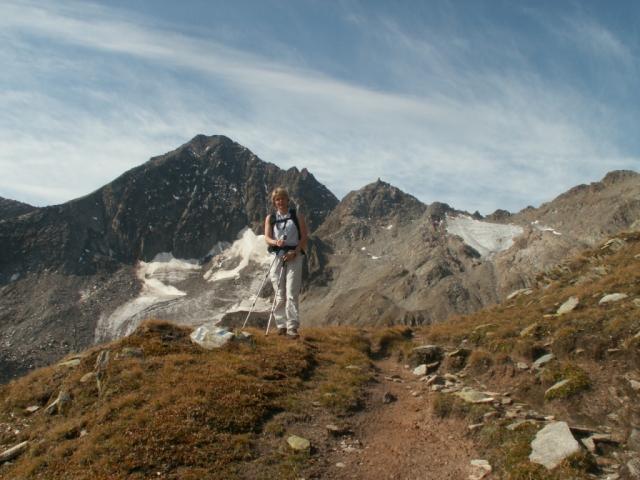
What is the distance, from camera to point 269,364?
46.5ft

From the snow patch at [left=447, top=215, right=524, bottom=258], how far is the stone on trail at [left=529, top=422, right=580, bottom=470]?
533ft

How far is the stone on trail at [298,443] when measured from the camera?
10023 mm

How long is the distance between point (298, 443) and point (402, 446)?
224 cm

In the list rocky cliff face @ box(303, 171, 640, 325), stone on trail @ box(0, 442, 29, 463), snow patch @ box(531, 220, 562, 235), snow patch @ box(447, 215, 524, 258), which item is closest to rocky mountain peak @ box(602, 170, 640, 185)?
rocky cliff face @ box(303, 171, 640, 325)

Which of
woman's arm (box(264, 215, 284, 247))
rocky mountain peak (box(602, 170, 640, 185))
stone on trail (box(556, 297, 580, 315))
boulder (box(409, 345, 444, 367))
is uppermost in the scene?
rocky mountain peak (box(602, 170, 640, 185))

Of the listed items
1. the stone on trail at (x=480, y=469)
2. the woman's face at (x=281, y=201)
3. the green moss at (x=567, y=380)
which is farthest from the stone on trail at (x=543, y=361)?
the woman's face at (x=281, y=201)

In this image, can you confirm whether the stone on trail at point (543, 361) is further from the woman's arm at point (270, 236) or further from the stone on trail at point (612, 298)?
the woman's arm at point (270, 236)

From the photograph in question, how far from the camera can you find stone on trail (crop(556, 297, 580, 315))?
1695 centimetres

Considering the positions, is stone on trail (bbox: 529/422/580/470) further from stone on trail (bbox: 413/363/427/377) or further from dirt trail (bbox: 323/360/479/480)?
stone on trail (bbox: 413/363/427/377)

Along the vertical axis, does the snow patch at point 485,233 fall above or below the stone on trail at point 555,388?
above

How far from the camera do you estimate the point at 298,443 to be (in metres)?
10.2

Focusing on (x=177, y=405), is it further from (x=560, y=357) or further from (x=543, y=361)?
(x=560, y=357)

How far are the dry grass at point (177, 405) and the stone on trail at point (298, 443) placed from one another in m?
0.21

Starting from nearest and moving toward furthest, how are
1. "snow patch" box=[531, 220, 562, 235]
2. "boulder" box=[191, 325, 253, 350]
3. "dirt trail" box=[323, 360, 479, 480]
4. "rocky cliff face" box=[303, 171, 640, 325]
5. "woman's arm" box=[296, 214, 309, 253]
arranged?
1. "dirt trail" box=[323, 360, 479, 480]
2. "boulder" box=[191, 325, 253, 350]
3. "woman's arm" box=[296, 214, 309, 253]
4. "rocky cliff face" box=[303, 171, 640, 325]
5. "snow patch" box=[531, 220, 562, 235]
